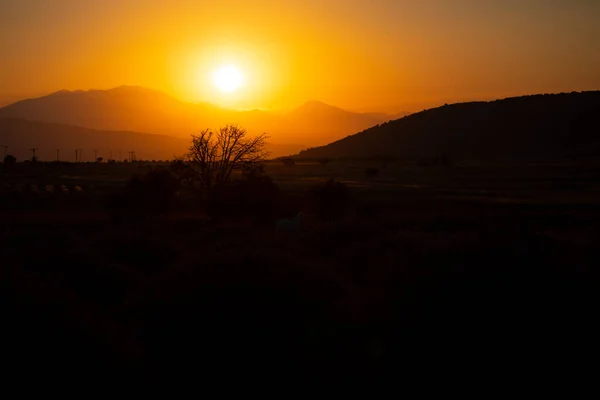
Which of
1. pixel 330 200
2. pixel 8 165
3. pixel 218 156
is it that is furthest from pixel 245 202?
pixel 8 165

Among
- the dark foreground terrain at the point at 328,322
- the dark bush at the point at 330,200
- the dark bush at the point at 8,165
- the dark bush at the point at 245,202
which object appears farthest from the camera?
the dark bush at the point at 8,165

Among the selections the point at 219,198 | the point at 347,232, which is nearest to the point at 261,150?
the point at 219,198

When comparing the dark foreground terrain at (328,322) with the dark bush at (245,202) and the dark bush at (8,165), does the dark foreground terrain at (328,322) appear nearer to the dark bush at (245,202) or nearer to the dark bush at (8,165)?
the dark bush at (245,202)

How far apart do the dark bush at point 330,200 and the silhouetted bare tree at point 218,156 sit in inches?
241

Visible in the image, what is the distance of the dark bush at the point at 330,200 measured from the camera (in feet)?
176

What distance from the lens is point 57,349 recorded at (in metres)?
9.26

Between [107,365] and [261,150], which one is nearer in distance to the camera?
[107,365]

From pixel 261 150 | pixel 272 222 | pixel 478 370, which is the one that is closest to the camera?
Result: pixel 478 370

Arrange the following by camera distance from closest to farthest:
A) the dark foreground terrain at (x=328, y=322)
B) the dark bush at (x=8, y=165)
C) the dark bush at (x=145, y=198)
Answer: the dark foreground terrain at (x=328, y=322) → the dark bush at (x=145, y=198) → the dark bush at (x=8, y=165)

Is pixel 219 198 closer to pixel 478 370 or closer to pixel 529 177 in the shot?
pixel 478 370

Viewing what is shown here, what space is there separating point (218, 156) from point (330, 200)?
39.1ft

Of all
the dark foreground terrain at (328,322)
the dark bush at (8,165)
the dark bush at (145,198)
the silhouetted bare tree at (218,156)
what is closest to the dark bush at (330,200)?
the silhouetted bare tree at (218,156)

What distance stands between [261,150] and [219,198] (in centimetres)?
1407

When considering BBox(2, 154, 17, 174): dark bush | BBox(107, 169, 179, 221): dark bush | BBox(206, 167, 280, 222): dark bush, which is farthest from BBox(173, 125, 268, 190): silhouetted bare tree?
BBox(2, 154, 17, 174): dark bush
